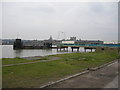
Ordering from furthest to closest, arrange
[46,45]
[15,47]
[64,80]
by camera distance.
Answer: [46,45], [15,47], [64,80]

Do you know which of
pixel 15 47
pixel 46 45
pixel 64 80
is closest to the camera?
pixel 64 80

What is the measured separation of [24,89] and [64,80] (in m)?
3.07

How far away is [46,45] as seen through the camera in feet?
443

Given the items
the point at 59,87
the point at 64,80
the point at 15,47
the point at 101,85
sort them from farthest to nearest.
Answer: the point at 15,47
the point at 64,80
the point at 101,85
the point at 59,87

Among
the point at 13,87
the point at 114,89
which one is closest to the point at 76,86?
the point at 114,89

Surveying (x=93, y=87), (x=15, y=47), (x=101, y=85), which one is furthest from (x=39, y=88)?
(x=15, y=47)

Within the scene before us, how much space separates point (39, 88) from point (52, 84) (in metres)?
1.06

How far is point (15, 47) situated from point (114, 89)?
4653 inches

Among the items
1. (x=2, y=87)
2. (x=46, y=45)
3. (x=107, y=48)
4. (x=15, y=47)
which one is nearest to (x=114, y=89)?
(x=2, y=87)

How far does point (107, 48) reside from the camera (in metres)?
50.2

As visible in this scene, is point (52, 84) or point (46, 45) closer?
point (52, 84)

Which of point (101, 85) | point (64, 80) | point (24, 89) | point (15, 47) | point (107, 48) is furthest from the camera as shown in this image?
point (15, 47)

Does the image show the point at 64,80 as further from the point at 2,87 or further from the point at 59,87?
the point at 2,87

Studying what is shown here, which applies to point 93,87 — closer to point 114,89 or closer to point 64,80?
point 114,89
